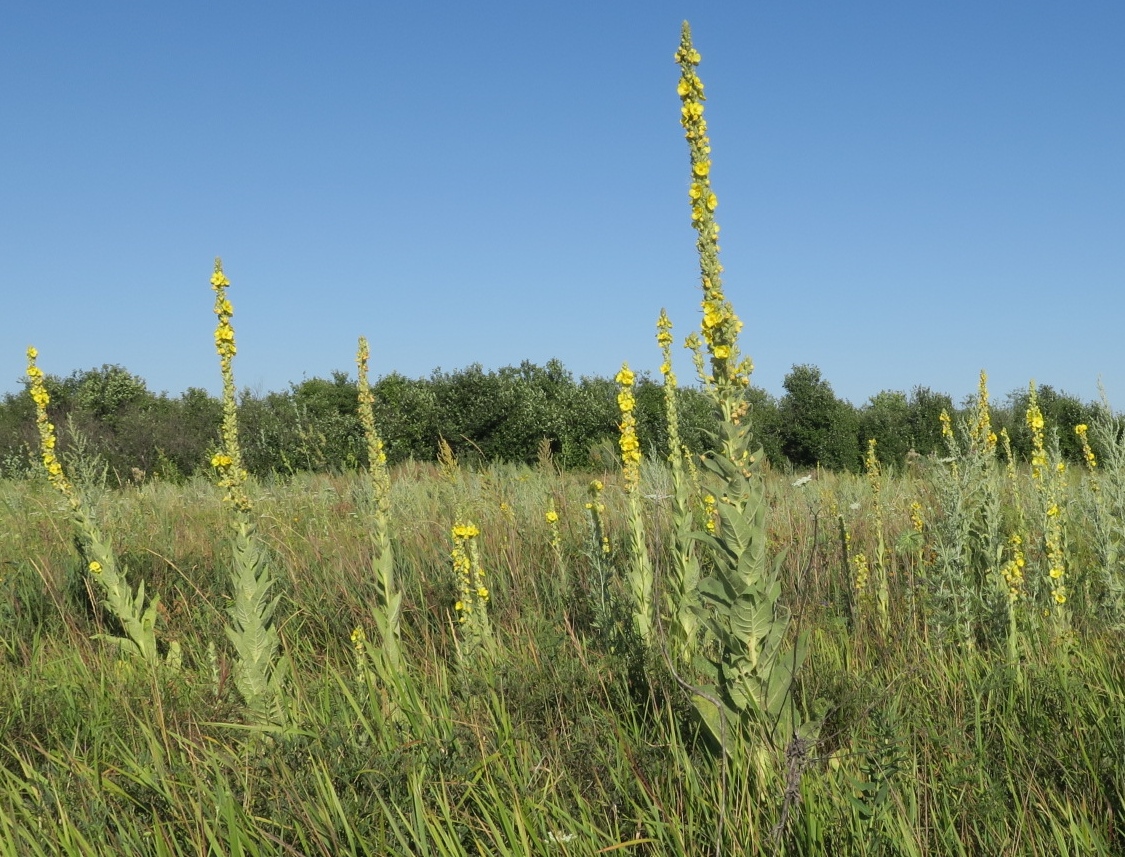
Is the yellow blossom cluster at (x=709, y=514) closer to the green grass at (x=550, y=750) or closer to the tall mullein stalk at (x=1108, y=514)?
the green grass at (x=550, y=750)

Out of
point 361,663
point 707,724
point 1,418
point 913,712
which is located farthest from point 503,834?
point 1,418

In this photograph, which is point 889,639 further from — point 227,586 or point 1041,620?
point 227,586

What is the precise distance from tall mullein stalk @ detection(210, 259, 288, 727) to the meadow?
1 centimetres

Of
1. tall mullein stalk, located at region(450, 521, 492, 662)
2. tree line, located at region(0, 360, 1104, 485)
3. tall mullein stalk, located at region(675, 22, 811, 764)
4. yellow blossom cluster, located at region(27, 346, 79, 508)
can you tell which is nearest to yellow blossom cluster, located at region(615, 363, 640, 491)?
tall mullein stalk, located at region(450, 521, 492, 662)

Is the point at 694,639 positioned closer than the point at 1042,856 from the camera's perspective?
No

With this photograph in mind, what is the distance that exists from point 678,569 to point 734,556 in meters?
1.84

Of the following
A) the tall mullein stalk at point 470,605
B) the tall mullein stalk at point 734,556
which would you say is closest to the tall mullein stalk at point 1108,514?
the tall mullein stalk at point 734,556

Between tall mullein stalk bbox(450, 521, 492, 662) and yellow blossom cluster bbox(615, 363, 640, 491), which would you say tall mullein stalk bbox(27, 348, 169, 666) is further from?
yellow blossom cluster bbox(615, 363, 640, 491)

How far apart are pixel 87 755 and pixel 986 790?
295cm

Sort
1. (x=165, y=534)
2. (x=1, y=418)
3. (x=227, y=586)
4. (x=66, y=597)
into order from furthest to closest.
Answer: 1. (x=1, y=418)
2. (x=165, y=534)
3. (x=227, y=586)
4. (x=66, y=597)

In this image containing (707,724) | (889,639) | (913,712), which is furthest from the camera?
(889,639)

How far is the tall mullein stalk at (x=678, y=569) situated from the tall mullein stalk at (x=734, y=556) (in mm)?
1029

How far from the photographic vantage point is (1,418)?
1204 inches

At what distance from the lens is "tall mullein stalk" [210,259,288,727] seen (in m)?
3.28
